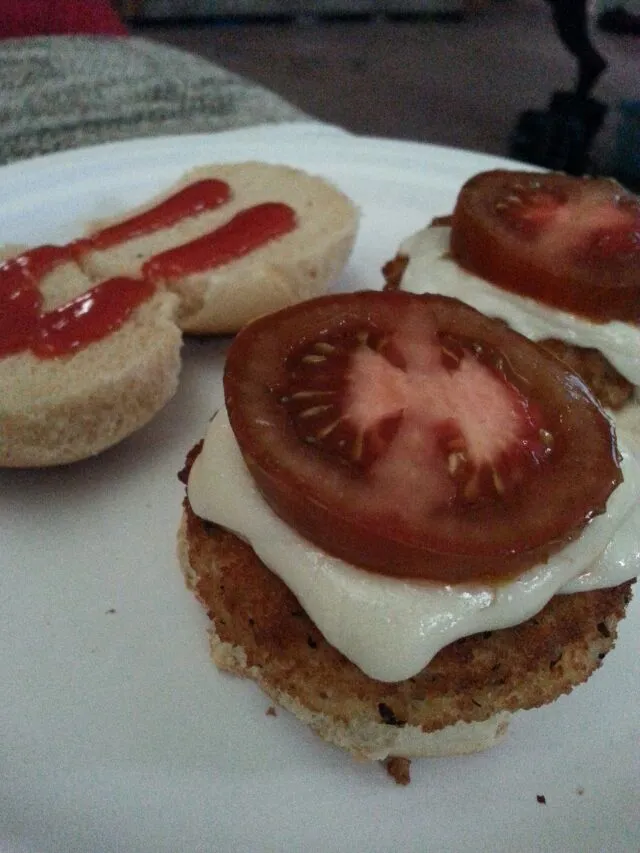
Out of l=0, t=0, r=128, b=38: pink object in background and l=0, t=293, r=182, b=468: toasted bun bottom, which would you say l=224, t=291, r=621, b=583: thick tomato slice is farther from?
l=0, t=0, r=128, b=38: pink object in background

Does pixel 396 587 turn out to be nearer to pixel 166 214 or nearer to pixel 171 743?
pixel 171 743

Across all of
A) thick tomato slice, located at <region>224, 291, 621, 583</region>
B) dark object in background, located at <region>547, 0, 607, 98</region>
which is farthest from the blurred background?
thick tomato slice, located at <region>224, 291, 621, 583</region>

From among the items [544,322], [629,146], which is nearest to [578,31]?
[629,146]

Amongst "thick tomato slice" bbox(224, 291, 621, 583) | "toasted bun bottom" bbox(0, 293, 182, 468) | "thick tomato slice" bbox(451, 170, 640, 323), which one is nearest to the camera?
"thick tomato slice" bbox(224, 291, 621, 583)

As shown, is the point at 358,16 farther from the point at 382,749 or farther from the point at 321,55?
the point at 382,749

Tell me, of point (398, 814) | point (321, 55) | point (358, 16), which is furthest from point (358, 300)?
point (358, 16)

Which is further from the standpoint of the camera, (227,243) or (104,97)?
(104,97)
